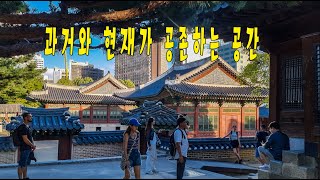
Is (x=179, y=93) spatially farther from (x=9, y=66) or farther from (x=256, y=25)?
(x=256, y=25)

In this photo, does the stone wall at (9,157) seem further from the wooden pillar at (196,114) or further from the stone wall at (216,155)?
the wooden pillar at (196,114)

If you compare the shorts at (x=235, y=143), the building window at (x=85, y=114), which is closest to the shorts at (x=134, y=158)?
the shorts at (x=235, y=143)

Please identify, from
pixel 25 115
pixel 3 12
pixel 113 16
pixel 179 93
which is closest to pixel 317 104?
pixel 113 16

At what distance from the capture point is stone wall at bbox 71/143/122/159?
1409cm

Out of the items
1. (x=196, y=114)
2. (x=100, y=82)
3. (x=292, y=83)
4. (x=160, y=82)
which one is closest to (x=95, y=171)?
(x=292, y=83)

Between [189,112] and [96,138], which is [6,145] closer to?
[96,138]

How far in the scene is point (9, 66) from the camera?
25.4m

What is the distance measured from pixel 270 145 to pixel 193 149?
228 inches

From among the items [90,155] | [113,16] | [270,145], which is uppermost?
[113,16]

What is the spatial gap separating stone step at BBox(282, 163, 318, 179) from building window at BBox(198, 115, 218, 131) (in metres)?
19.3

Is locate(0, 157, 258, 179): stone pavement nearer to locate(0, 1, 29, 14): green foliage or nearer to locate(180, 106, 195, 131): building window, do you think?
locate(0, 1, 29, 14): green foliage

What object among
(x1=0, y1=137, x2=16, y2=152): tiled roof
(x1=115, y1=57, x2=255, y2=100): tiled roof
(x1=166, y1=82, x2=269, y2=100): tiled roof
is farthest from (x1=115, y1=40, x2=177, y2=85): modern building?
(x1=0, y1=137, x2=16, y2=152): tiled roof

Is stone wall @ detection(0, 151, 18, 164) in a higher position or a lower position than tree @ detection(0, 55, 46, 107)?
lower

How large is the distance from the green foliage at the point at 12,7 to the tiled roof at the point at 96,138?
7.72 metres
